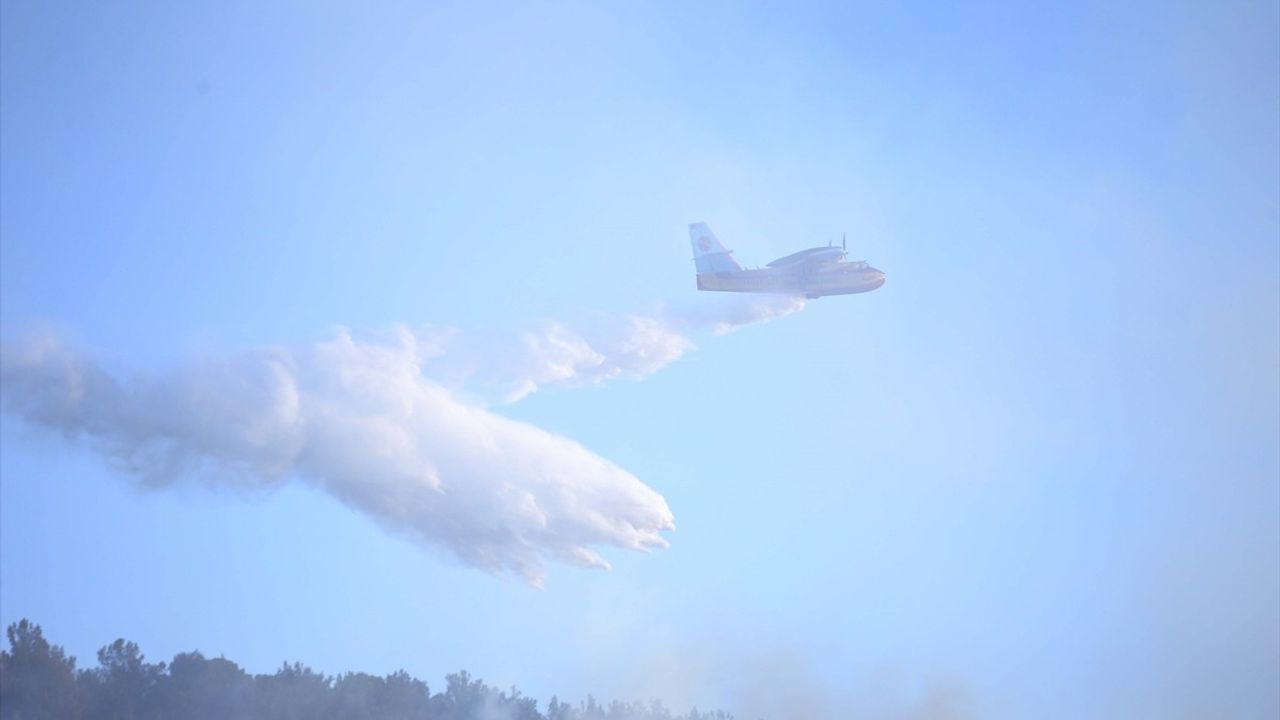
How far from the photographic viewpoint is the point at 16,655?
221ft

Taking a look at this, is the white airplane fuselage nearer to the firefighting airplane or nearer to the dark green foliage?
the firefighting airplane

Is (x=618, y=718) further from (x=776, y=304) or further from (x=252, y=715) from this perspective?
(x=776, y=304)

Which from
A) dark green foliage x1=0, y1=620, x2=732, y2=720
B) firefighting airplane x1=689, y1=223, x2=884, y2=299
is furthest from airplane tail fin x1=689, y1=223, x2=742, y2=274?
dark green foliage x1=0, y1=620, x2=732, y2=720

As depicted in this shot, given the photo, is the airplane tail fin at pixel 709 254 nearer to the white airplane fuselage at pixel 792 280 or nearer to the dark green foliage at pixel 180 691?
the white airplane fuselage at pixel 792 280

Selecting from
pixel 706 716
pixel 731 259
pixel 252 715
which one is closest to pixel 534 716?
pixel 706 716

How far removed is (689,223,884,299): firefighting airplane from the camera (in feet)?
214

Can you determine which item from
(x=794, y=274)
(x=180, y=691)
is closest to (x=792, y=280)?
(x=794, y=274)

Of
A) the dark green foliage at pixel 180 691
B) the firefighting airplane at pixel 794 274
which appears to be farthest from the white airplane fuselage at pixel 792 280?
the dark green foliage at pixel 180 691

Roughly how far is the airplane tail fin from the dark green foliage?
29264mm

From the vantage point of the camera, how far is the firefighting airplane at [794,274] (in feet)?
214

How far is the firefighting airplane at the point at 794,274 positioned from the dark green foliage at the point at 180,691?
29.4 m

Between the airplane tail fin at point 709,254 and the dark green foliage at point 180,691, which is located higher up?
the airplane tail fin at point 709,254

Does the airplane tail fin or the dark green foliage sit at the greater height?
the airplane tail fin

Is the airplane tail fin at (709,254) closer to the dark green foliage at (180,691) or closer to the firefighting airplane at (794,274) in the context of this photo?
the firefighting airplane at (794,274)
